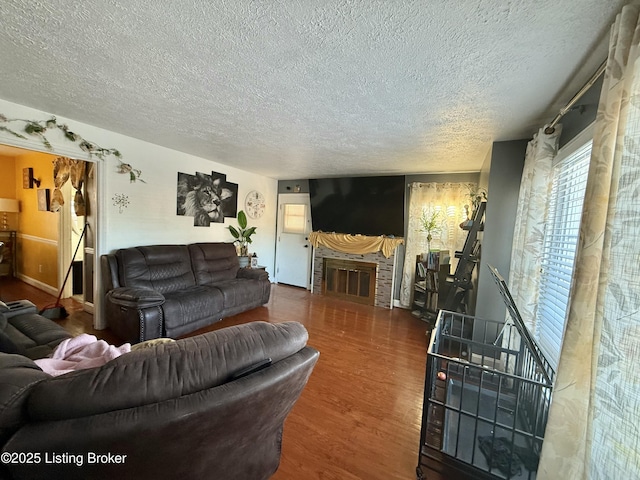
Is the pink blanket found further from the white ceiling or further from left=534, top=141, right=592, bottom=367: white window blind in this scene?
left=534, top=141, right=592, bottom=367: white window blind

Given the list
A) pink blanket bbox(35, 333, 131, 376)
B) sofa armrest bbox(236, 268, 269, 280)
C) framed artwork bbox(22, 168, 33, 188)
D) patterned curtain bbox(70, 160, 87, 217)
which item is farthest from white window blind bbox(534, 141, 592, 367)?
framed artwork bbox(22, 168, 33, 188)

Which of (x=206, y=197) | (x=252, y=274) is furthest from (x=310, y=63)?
(x=206, y=197)

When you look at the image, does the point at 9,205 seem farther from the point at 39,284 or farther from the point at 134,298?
the point at 134,298

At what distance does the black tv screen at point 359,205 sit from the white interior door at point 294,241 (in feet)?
1.15

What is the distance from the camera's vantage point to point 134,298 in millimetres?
2516

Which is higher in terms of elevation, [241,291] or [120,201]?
[120,201]

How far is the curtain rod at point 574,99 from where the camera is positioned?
1.24 metres

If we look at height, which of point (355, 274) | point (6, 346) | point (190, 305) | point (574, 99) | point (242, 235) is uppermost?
point (574, 99)

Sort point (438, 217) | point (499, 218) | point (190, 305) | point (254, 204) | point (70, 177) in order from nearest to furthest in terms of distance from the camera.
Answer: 1. point (499, 218)
2. point (190, 305)
3. point (70, 177)
4. point (438, 217)
5. point (254, 204)

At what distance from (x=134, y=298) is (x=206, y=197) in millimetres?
2100

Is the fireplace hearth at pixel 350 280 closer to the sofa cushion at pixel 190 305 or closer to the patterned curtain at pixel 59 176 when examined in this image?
the sofa cushion at pixel 190 305

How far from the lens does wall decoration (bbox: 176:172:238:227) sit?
383 cm

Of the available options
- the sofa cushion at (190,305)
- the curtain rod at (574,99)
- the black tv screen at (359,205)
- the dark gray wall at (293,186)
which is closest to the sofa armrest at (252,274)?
the sofa cushion at (190,305)

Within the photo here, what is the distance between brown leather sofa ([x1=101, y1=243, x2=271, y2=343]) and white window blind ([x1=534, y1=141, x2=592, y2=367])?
327 cm
